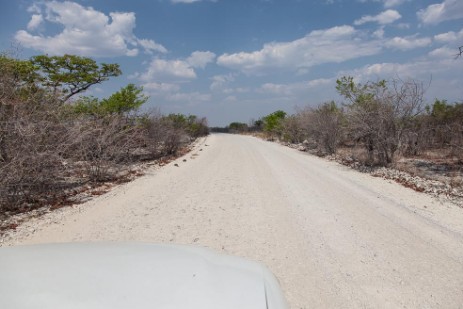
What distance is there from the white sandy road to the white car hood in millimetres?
1868

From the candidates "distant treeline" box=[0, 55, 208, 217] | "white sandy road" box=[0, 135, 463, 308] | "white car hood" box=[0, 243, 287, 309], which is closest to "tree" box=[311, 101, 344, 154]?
"white sandy road" box=[0, 135, 463, 308]

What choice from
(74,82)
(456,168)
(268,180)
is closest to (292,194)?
(268,180)

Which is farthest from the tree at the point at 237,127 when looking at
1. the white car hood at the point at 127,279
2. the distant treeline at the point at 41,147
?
the white car hood at the point at 127,279

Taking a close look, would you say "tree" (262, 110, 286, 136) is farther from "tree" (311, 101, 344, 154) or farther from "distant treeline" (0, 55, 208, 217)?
"distant treeline" (0, 55, 208, 217)

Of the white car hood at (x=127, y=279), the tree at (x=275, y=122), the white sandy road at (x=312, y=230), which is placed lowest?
the white sandy road at (x=312, y=230)

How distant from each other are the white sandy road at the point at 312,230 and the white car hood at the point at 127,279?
187 centimetres

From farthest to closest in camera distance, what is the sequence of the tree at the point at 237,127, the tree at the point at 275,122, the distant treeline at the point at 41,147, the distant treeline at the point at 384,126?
1. the tree at the point at 237,127
2. the tree at the point at 275,122
3. the distant treeline at the point at 384,126
4. the distant treeline at the point at 41,147

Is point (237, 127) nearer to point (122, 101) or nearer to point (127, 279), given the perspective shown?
point (122, 101)

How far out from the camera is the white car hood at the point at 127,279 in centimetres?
179

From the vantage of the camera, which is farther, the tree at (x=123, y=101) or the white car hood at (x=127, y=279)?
the tree at (x=123, y=101)

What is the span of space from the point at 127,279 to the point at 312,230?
503cm

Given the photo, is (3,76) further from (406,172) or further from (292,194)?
(406,172)

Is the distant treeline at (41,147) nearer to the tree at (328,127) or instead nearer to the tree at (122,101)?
the tree at (122,101)

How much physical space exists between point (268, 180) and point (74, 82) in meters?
16.9
